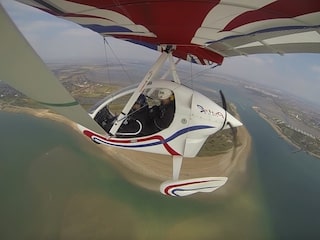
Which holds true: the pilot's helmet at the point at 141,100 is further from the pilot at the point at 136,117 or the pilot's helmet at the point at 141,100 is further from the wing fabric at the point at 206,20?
the wing fabric at the point at 206,20

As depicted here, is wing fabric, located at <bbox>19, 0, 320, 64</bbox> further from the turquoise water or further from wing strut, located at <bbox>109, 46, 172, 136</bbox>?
the turquoise water

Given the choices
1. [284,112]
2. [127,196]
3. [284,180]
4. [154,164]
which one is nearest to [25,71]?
[154,164]

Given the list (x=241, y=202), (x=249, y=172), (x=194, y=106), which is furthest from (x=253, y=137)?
(x=194, y=106)

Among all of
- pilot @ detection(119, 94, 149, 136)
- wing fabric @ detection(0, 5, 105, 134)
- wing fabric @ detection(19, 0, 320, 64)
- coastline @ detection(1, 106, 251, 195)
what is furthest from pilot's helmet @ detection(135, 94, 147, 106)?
coastline @ detection(1, 106, 251, 195)

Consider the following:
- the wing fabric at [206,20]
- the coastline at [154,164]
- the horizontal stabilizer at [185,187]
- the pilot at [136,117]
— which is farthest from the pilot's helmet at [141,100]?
the coastline at [154,164]

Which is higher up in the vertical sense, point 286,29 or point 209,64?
point 286,29

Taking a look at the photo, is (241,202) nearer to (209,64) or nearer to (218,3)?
(209,64)

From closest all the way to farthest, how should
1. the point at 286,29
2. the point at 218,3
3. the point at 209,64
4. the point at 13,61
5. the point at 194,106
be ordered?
the point at 13,61 → the point at 218,3 → the point at 286,29 → the point at 194,106 → the point at 209,64

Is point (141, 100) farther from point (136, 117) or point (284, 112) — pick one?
point (284, 112)
